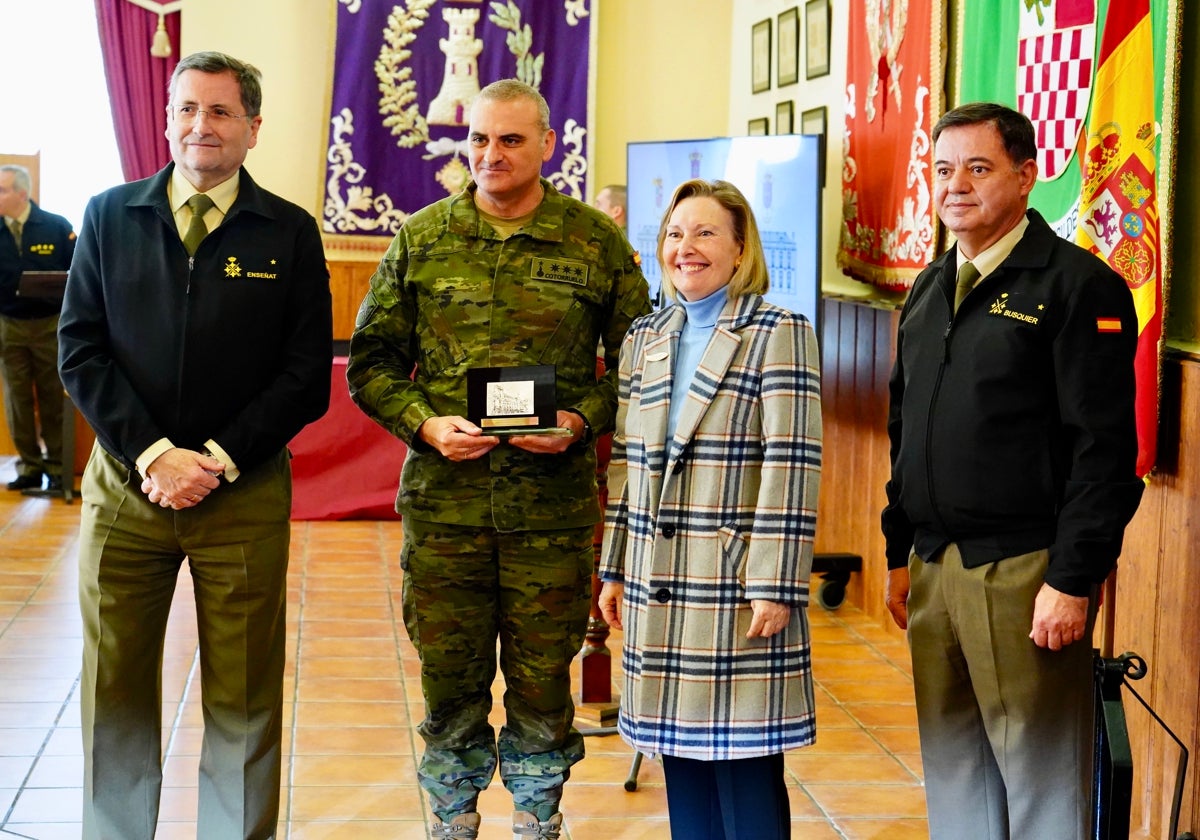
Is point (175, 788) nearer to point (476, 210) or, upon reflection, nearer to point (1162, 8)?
point (476, 210)

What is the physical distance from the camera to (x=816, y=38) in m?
6.08

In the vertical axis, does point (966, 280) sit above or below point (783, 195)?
below

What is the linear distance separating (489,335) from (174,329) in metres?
0.59

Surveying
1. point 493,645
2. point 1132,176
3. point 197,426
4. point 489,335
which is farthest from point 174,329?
point 1132,176

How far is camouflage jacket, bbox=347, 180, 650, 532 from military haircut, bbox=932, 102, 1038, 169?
784 millimetres

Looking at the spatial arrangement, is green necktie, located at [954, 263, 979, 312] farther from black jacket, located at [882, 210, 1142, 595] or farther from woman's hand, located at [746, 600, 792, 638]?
woman's hand, located at [746, 600, 792, 638]

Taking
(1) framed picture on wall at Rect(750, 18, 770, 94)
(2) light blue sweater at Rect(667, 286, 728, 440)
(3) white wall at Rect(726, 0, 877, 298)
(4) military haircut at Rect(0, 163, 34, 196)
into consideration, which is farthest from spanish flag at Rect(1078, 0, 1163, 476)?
(4) military haircut at Rect(0, 163, 34, 196)

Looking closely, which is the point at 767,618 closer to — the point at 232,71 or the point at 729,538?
the point at 729,538

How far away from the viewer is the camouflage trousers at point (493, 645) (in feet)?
9.11

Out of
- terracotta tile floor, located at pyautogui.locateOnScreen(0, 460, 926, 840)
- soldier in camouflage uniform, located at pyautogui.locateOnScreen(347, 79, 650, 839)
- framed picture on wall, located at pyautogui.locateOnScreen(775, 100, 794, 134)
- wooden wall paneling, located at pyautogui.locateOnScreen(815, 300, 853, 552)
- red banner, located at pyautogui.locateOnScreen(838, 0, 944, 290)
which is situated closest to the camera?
soldier in camouflage uniform, located at pyautogui.locateOnScreen(347, 79, 650, 839)

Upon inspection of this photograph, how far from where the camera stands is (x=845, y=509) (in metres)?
5.70

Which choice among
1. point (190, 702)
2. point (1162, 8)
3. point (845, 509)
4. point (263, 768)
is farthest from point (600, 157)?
point (263, 768)

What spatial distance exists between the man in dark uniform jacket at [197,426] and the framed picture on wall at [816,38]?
12.1ft

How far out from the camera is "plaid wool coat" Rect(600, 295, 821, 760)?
2.40m
